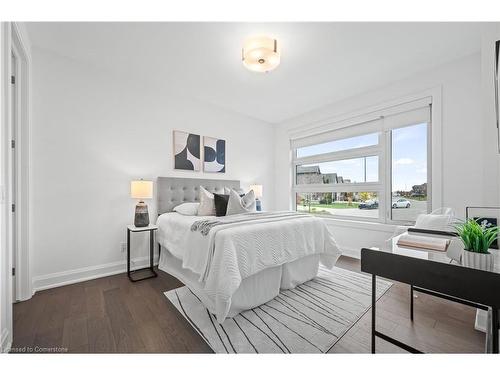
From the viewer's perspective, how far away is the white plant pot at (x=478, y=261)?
931 millimetres

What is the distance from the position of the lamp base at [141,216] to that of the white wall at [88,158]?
0.99ft

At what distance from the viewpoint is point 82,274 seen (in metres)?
2.45

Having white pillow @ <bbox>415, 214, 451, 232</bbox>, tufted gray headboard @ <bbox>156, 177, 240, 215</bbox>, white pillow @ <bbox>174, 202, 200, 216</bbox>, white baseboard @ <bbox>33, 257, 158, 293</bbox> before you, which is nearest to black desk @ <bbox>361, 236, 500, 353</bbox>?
white pillow @ <bbox>415, 214, 451, 232</bbox>

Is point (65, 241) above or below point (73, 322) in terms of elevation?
above

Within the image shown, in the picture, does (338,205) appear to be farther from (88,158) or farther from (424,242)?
(88,158)

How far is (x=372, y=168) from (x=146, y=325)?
11.5 ft

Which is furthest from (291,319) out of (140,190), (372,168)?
(372,168)

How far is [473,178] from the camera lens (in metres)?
2.36

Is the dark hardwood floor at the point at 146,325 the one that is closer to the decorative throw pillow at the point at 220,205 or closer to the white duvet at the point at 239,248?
the white duvet at the point at 239,248

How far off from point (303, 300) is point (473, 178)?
92.1 inches

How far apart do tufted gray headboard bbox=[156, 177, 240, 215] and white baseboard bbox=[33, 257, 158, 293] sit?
745 millimetres
